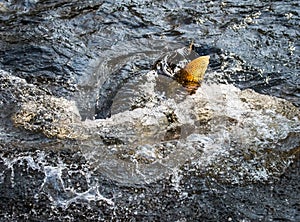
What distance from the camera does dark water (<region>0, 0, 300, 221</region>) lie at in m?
3.74

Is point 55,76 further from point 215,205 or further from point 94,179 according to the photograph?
point 215,205

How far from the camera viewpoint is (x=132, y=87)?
191 inches

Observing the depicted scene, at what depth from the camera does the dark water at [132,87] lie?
374cm

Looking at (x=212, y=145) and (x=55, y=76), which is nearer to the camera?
(x=212, y=145)

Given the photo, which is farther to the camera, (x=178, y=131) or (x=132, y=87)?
(x=132, y=87)

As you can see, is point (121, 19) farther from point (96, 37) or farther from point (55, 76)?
point (55, 76)

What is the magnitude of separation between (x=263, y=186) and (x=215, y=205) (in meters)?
0.44

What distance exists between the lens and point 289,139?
429 centimetres

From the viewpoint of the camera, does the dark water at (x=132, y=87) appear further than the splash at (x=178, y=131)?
No

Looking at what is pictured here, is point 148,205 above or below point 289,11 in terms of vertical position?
below

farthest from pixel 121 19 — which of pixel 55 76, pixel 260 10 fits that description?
pixel 260 10

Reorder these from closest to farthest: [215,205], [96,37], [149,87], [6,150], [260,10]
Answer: [215,205]
[6,150]
[149,87]
[96,37]
[260,10]

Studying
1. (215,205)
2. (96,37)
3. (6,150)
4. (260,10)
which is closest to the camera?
(215,205)

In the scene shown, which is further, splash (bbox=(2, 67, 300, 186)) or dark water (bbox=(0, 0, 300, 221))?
splash (bbox=(2, 67, 300, 186))
